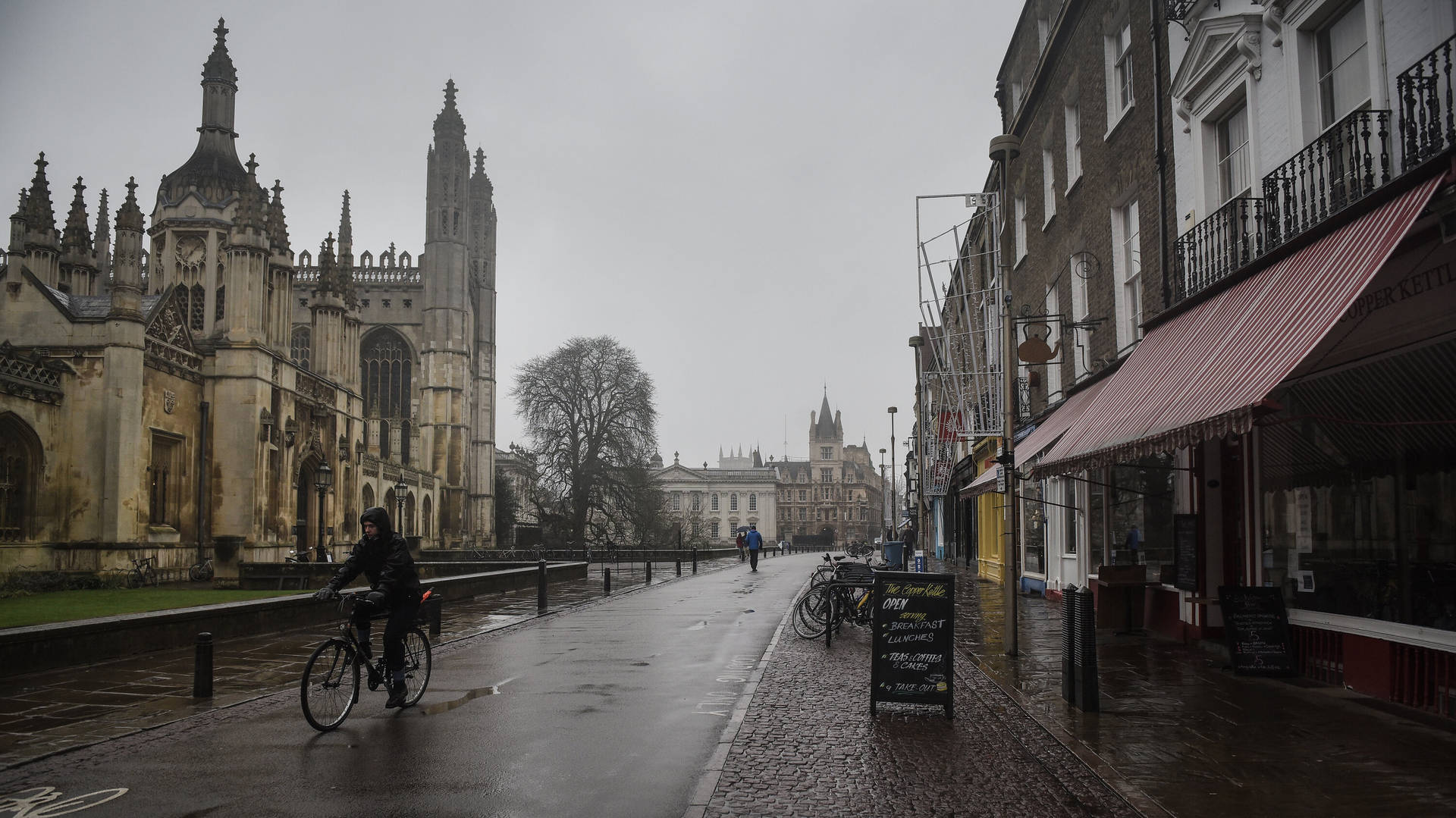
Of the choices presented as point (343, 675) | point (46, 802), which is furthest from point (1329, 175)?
point (46, 802)

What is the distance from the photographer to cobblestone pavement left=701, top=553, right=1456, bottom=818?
5.59 m

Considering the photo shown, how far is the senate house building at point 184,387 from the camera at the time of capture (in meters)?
23.6

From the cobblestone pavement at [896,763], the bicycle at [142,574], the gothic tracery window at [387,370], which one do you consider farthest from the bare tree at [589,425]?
the cobblestone pavement at [896,763]

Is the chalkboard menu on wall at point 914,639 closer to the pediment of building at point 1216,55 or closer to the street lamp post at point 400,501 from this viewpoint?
the pediment of building at point 1216,55

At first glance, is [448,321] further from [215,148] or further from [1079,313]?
[1079,313]

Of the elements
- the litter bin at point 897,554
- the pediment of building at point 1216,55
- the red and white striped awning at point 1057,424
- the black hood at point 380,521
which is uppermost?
the pediment of building at point 1216,55

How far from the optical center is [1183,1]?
12.5 meters

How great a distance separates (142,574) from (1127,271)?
22.8 metres

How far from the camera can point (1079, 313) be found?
1766 cm

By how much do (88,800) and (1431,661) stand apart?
30.4ft

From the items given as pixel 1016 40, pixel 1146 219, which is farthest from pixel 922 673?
pixel 1016 40

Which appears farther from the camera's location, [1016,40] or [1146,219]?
[1016,40]

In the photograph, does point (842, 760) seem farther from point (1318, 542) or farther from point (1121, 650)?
point (1121, 650)

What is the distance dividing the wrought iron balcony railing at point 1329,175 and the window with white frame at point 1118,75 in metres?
5.86
